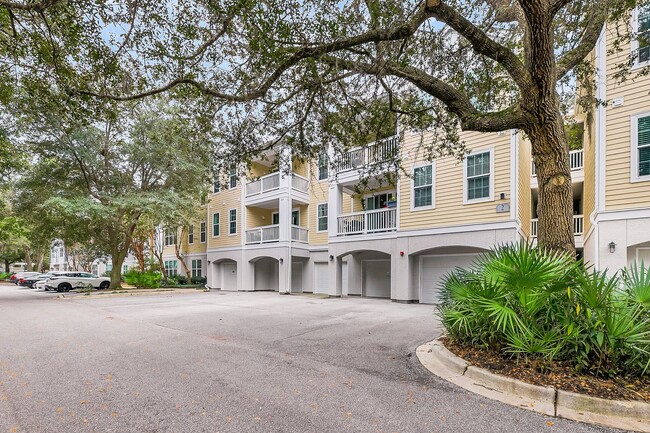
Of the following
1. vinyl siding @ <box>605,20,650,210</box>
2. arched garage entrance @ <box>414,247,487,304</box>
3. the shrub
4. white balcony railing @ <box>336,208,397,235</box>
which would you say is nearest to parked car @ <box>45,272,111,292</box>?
the shrub

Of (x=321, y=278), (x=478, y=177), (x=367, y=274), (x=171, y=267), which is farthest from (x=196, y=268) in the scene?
(x=478, y=177)

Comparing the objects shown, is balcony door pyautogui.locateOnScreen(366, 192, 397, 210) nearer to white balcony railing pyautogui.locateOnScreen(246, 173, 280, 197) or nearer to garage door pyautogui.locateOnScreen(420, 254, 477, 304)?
garage door pyautogui.locateOnScreen(420, 254, 477, 304)

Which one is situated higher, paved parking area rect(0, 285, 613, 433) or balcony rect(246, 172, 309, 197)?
balcony rect(246, 172, 309, 197)

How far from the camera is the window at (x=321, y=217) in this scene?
772 inches

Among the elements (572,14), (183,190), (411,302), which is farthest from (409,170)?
(183,190)

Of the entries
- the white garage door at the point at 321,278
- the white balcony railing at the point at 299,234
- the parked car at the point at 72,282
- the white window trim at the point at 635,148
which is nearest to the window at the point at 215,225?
the white balcony railing at the point at 299,234

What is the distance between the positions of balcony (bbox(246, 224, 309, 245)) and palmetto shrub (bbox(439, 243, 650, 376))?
49.1 feet

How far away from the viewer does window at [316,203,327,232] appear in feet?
64.3

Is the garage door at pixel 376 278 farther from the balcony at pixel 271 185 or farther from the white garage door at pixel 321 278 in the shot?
the balcony at pixel 271 185

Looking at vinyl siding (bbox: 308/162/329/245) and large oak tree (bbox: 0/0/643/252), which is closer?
large oak tree (bbox: 0/0/643/252)

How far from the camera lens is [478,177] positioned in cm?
1240

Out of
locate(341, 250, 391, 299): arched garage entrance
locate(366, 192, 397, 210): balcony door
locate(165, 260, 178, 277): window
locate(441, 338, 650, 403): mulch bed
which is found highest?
locate(366, 192, 397, 210): balcony door

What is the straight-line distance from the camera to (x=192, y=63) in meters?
7.06

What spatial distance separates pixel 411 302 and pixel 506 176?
5945 millimetres
